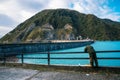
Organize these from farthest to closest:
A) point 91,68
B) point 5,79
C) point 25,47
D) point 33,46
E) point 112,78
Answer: point 33,46 → point 25,47 → point 91,68 → point 5,79 → point 112,78

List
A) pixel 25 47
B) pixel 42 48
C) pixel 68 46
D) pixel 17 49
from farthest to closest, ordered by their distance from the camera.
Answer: pixel 68 46, pixel 42 48, pixel 25 47, pixel 17 49

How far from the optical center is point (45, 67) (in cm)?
1065

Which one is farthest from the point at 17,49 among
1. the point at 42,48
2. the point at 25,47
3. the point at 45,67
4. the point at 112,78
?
the point at 112,78

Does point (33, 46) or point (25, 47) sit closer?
point (25, 47)

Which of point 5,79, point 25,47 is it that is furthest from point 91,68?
point 25,47

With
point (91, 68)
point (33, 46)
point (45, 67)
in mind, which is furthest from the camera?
point (33, 46)

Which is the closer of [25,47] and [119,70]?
[119,70]

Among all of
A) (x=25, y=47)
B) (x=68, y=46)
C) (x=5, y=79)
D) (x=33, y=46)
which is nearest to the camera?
(x=5, y=79)

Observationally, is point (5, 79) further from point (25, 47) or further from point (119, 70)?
point (25, 47)

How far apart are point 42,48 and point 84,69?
7924 cm

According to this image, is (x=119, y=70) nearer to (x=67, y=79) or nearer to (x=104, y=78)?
(x=104, y=78)

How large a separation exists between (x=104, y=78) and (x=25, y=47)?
2611 inches

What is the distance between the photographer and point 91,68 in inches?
361

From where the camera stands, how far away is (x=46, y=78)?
7922 millimetres
